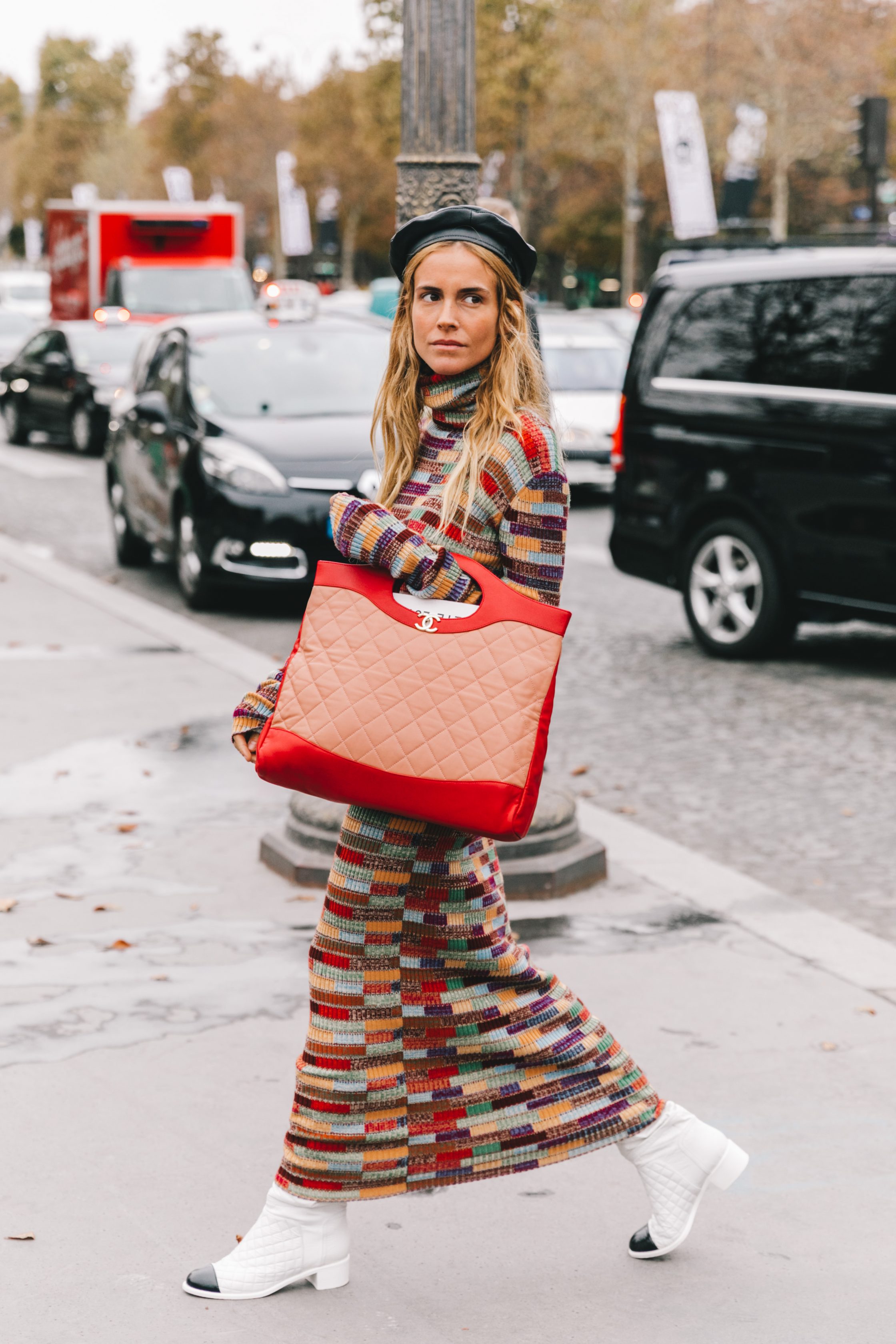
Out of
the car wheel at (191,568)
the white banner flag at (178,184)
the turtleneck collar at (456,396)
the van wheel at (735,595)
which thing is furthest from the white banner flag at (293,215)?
the turtleneck collar at (456,396)

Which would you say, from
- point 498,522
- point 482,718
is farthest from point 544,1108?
point 498,522

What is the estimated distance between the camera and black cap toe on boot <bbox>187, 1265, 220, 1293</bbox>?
2992 millimetres

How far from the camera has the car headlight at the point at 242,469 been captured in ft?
32.9

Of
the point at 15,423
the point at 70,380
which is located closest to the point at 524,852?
the point at 70,380

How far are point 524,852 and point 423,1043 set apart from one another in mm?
2350

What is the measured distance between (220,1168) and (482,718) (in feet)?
4.24

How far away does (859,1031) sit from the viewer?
4.19 m

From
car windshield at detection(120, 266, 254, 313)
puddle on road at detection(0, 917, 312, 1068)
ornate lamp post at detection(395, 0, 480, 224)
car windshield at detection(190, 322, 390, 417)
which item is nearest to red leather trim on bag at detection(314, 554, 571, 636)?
puddle on road at detection(0, 917, 312, 1068)

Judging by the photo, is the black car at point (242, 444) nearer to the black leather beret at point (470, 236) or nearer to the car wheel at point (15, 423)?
the black leather beret at point (470, 236)

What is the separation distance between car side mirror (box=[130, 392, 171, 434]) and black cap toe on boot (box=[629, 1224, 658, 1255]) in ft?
27.0

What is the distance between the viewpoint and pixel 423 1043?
9.59 feet

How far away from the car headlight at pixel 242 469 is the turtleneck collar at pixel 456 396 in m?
7.19

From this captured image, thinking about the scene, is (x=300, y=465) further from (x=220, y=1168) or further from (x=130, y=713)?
(x=220, y=1168)

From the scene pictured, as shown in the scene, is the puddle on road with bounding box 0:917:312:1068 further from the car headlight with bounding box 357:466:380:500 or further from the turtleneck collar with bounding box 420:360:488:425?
the car headlight with bounding box 357:466:380:500
